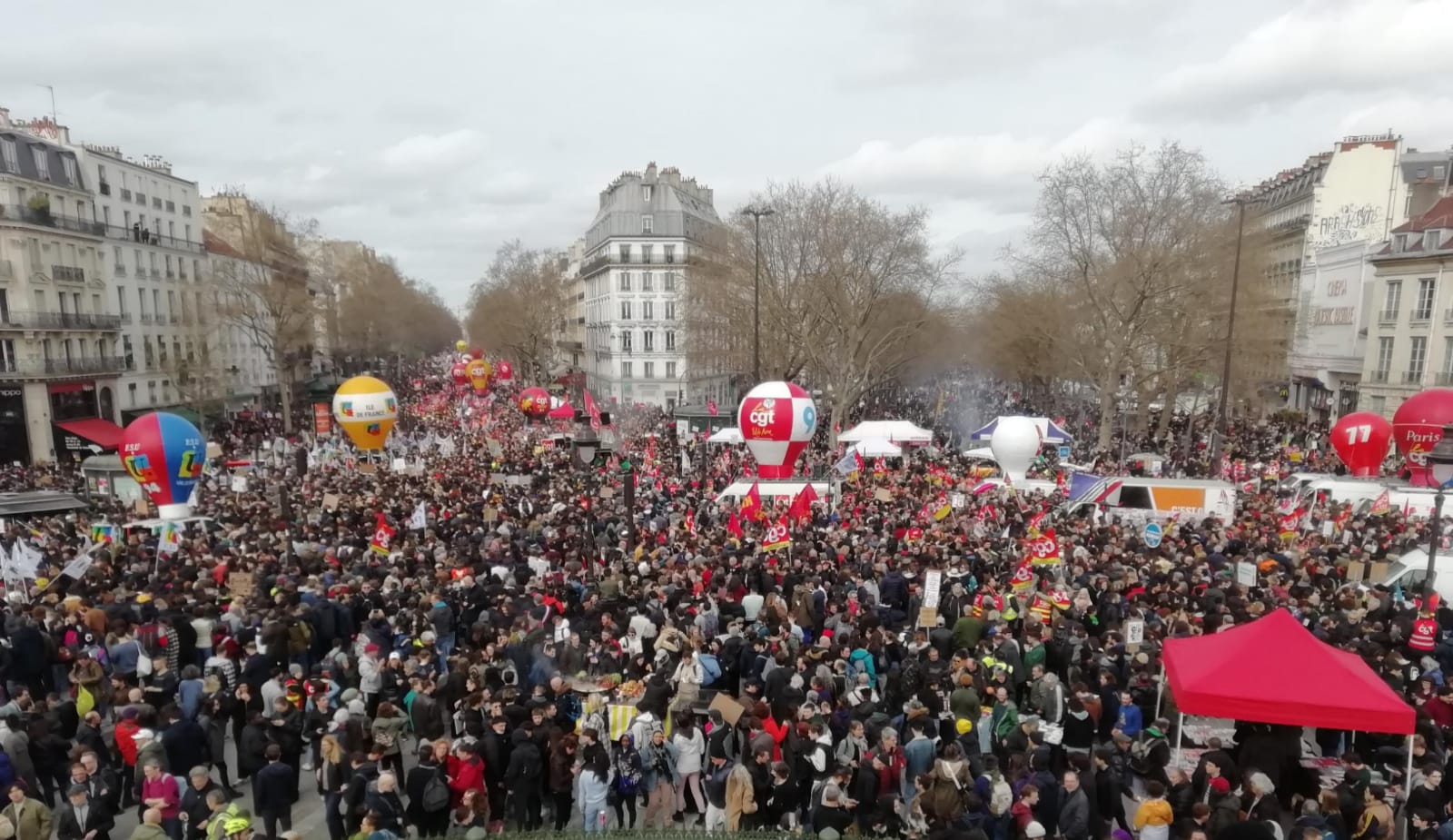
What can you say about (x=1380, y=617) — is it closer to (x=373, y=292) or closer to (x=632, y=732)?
(x=632, y=732)

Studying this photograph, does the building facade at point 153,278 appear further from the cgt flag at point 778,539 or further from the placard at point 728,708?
the placard at point 728,708

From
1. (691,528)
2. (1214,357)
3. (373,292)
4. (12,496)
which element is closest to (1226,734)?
(691,528)

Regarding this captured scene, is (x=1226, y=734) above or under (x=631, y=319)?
under

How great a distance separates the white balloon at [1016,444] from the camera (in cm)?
2289

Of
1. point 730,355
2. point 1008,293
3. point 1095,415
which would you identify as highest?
point 1008,293

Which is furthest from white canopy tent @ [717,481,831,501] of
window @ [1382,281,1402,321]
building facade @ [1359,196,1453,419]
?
window @ [1382,281,1402,321]

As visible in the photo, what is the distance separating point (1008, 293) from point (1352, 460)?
30.3 metres

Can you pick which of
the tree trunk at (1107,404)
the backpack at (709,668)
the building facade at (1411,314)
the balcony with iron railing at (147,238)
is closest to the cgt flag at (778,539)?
the backpack at (709,668)

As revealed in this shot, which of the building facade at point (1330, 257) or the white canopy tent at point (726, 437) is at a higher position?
the building facade at point (1330, 257)

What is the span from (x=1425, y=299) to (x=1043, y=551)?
3263 centimetres

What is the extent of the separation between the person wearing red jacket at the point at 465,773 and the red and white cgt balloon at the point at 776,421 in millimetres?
15160

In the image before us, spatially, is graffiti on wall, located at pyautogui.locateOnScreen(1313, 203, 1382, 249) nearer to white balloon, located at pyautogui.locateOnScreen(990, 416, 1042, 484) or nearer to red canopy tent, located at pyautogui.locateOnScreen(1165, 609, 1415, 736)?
white balloon, located at pyautogui.locateOnScreen(990, 416, 1042, 484)

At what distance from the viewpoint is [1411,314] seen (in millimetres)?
34906

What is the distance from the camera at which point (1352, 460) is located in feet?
73.1
